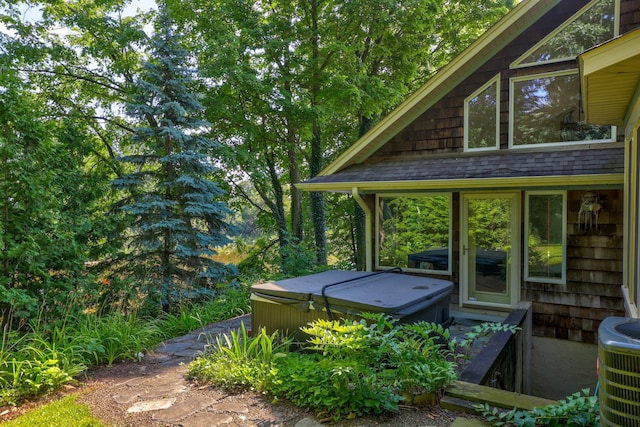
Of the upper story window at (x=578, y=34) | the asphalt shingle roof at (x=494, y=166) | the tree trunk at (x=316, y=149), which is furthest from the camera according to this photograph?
the tree trunk at (x=316, y=149)

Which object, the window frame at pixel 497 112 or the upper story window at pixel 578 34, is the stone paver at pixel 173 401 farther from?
the upper story window at pixel 578 34

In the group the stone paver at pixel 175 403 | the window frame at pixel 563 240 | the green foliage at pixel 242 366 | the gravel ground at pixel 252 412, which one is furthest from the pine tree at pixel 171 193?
the window frame at pixel 563 240

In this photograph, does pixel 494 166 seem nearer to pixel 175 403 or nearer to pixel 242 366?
pixel 242 366

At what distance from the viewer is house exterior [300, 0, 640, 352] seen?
Result: 5.40 m

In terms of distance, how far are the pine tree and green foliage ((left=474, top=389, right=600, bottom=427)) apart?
5.61m

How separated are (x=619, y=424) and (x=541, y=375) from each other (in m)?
4.59

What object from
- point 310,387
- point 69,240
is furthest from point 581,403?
point 69,240

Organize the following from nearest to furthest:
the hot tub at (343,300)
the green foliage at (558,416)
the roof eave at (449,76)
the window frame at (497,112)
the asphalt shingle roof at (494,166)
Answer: the green foliage at (558,416)
the hot tub at (343,300)
the asphalt shingle roof at (494,166)
the roof eave at (449,76)
the window frame at (497,112)

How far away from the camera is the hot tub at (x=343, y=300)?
3.90m

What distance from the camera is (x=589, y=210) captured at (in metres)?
5.44

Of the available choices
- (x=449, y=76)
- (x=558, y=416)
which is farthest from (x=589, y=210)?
(x=558, y=416)

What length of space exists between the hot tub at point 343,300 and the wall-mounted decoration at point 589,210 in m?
2.23

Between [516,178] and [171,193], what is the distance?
6.01m

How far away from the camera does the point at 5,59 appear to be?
9469 millimetres
